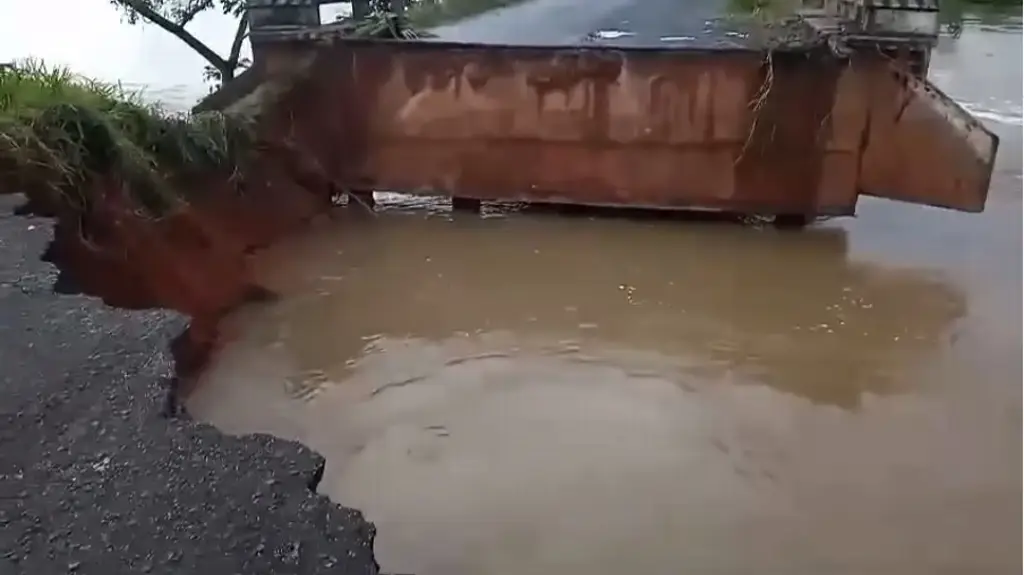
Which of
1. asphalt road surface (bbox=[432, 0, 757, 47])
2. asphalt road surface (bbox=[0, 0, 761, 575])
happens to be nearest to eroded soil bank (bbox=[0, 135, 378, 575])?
asphalt road surface (bbox=[0, 0, 761, 575])

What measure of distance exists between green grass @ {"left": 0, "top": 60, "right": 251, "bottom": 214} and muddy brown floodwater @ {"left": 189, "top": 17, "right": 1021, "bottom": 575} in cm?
62

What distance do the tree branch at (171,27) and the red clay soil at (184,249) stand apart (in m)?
2.81

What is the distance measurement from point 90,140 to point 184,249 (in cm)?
58

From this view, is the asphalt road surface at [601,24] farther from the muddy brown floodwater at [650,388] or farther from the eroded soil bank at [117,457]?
the eroded soil bank at [117,457]

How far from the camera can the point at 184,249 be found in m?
4.46

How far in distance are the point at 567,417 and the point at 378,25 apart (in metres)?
3.29

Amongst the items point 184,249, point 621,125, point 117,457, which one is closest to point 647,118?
point 621,125

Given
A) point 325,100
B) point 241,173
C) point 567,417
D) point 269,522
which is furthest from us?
point 325,100

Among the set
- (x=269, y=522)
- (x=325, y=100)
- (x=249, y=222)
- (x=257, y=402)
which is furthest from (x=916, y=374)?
(x=325, y=100)

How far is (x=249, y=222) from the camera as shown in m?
5.11

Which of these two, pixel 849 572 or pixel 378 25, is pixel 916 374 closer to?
pixel 849 572

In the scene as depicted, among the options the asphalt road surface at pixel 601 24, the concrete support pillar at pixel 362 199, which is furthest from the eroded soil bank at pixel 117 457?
the asphalt road surface at pixel 601 24

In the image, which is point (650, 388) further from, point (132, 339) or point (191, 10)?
point (191, 10)

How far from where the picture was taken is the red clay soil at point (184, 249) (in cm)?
380
